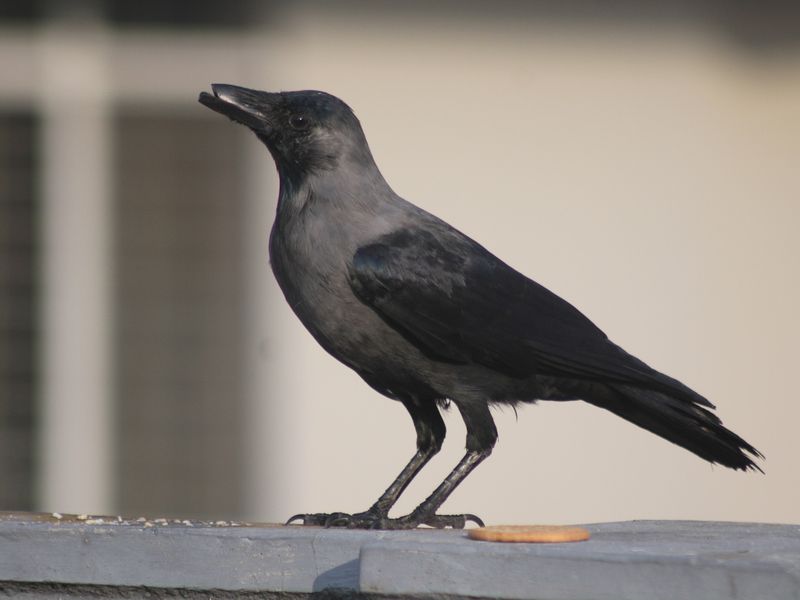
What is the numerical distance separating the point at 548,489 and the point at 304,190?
395cm

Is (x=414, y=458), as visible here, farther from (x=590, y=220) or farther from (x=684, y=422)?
(x=590, y=220)

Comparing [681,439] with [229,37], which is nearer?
[681,439]

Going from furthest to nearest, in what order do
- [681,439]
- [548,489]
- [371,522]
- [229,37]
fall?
[229,37] < [548,489] < [681,439] < [371,522]

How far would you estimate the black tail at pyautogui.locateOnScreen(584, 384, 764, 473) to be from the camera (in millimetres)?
3893

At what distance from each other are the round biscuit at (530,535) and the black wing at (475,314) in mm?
1061

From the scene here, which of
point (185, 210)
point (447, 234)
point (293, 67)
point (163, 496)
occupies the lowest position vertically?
point (163, 496)

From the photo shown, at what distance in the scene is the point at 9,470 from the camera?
27.2 feet

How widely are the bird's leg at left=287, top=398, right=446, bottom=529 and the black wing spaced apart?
Answer: 9.6 inches

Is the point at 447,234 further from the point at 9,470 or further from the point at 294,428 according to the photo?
the point at 9,470

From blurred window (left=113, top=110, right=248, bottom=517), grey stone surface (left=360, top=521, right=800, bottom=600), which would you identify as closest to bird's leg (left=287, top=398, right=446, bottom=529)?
grey stone surface (left=360, top=521, right=800, bottom=600)

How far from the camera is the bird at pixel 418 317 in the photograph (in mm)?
3758

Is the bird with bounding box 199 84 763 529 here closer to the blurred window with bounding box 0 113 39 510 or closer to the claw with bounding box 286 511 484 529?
the claw with bounding box 286 511 484 529

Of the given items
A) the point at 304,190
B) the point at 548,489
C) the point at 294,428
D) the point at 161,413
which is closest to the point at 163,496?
the point at 161,413

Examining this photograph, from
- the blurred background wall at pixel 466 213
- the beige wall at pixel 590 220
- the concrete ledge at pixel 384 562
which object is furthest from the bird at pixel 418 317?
the beige wall at pixel 590 220
